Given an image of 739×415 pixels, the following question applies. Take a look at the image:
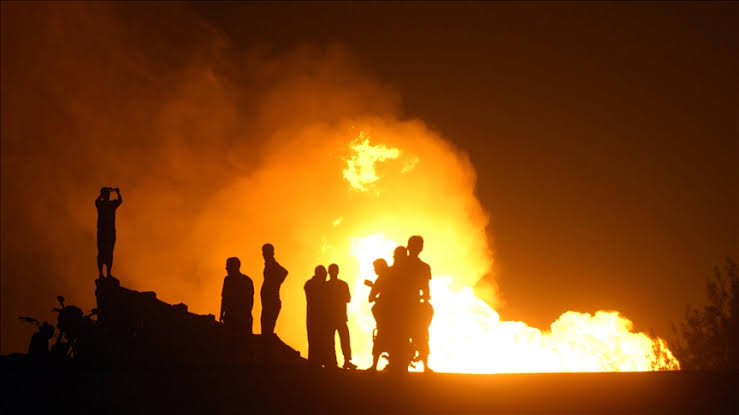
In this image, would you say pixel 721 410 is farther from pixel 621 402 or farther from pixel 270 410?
pixel 270 410

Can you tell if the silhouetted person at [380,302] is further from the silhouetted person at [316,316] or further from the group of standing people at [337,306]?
the silhouetted person at [316,316]

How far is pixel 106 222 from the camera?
851 inches

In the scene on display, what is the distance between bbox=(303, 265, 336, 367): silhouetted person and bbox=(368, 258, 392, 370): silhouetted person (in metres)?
1.43

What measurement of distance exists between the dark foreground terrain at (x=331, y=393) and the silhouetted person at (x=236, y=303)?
3966mm

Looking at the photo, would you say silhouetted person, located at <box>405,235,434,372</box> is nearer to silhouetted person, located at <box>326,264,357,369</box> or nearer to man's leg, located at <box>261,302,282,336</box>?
silhouetted person, located at <box>326,264,357,369</box>

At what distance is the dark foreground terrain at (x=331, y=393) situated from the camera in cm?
1167

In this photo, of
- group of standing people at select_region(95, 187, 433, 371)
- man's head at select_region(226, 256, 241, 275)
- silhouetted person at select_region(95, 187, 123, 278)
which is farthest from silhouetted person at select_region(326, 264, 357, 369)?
silhouetted person at select_region(95, 187, 123, 278)

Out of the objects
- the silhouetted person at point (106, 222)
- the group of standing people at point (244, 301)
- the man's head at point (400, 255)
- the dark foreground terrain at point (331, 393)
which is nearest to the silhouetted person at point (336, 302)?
the group of standing people at point (244, 301)

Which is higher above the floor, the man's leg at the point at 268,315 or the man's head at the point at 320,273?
the man's head at the point at 320,273

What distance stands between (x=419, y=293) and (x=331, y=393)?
3.27m

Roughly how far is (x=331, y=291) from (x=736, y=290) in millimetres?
27969

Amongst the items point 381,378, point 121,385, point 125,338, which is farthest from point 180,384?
point 125,338

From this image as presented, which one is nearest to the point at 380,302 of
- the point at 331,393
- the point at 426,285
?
the point at 426,285

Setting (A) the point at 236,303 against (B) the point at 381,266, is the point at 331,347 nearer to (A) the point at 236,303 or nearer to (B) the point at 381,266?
(A) the point at 236,303
